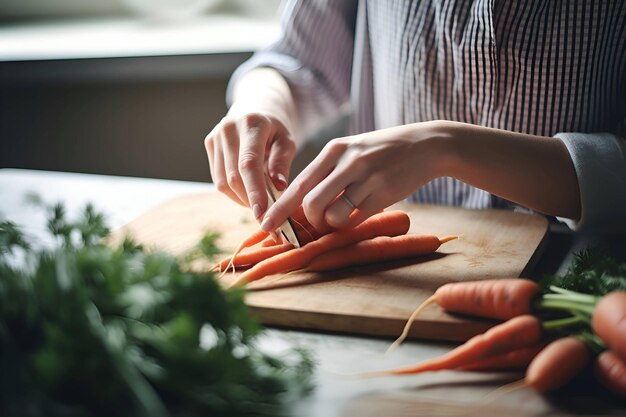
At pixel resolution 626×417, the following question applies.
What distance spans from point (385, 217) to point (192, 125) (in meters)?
1.79

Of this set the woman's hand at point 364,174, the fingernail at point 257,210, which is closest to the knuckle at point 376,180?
the woman's hand at point 364,174

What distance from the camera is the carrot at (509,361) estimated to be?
3.09 feet

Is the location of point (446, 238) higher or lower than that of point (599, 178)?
lower

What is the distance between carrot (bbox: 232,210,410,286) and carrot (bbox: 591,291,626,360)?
519 millimetres

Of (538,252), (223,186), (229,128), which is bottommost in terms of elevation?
(538,252)

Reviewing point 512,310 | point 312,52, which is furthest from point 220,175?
point 512,310

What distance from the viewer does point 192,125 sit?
3.04 m

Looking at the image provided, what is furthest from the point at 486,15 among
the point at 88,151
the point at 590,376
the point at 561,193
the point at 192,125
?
the point at 88,151

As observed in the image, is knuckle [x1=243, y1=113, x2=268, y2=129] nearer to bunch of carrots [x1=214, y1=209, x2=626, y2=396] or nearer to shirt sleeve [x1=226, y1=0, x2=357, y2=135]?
bunch of carrots [x1=214, y1=209, x2=626, y2=396]

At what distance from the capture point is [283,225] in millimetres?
1360

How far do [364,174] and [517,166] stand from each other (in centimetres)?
29

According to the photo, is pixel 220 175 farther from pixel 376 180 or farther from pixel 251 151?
pixel 376 180

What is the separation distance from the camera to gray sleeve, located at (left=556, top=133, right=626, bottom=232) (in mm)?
1334

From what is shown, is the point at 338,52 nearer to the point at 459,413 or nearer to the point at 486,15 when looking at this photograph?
the point at 486,15
